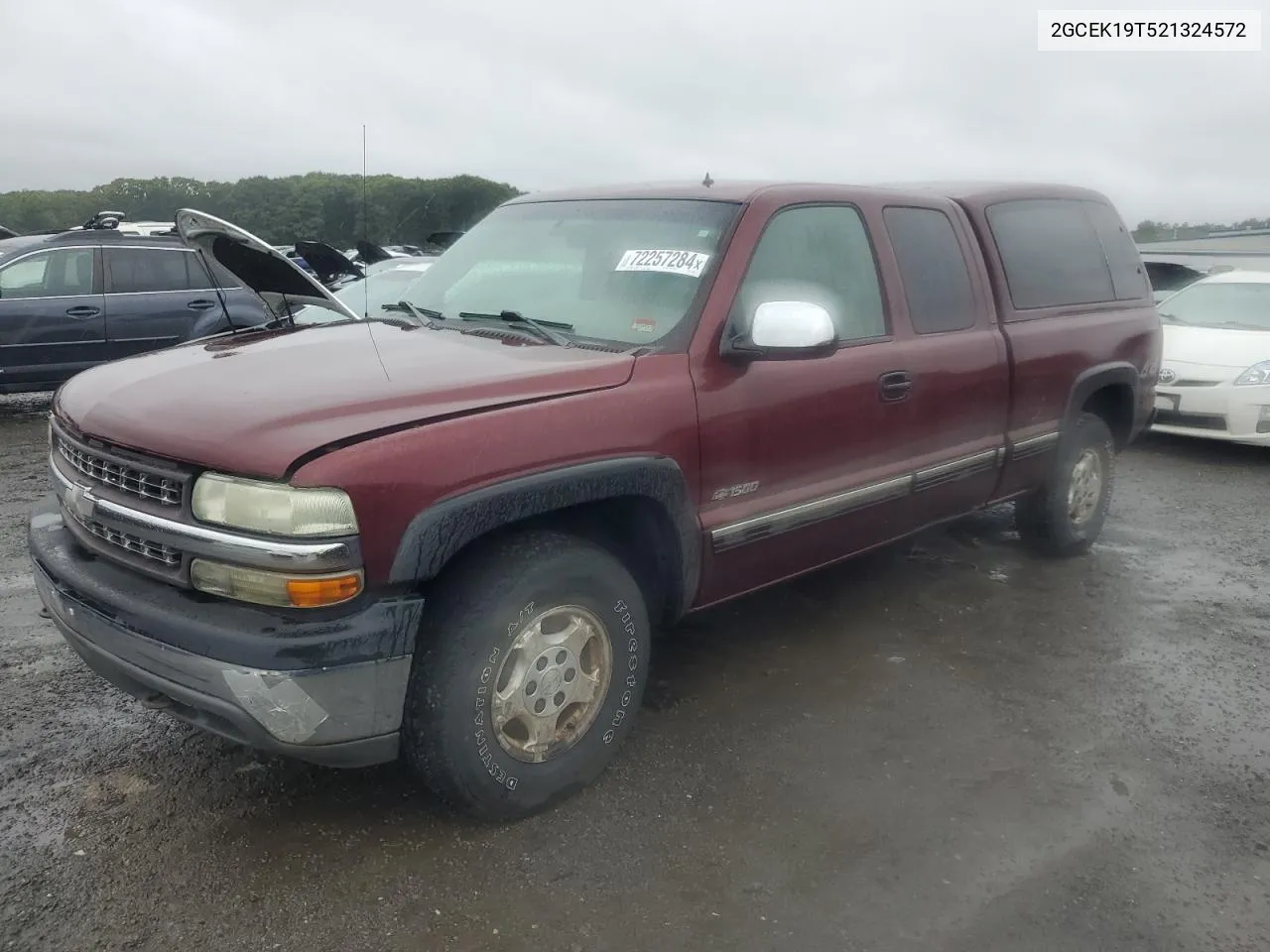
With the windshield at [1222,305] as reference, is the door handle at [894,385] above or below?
below

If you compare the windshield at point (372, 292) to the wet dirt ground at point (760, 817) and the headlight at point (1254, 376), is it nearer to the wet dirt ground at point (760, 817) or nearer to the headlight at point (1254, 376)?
the wet dirt ground at point (760, 817)

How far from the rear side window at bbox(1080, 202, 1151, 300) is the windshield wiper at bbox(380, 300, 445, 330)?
11.9ft

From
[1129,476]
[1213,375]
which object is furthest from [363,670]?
[1213,375]

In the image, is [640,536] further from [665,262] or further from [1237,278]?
[1237,278]

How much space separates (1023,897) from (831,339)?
66.9 inches

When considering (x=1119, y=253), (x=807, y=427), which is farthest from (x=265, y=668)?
(x=1119, y=253)

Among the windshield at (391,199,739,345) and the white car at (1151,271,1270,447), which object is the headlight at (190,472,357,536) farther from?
the white car at (1151,271,1270,447)

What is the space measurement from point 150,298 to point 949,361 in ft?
25.4

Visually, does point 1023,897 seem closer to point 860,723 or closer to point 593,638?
point 860,723

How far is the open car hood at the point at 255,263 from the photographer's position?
12.0 feet

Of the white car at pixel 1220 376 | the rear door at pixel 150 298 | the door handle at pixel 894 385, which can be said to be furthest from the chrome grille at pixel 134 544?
the white car at pixel 1220 376

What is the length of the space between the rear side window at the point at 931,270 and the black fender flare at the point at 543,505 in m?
1.52

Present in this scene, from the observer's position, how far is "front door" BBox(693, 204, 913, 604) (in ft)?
11.0

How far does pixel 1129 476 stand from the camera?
7734mm
